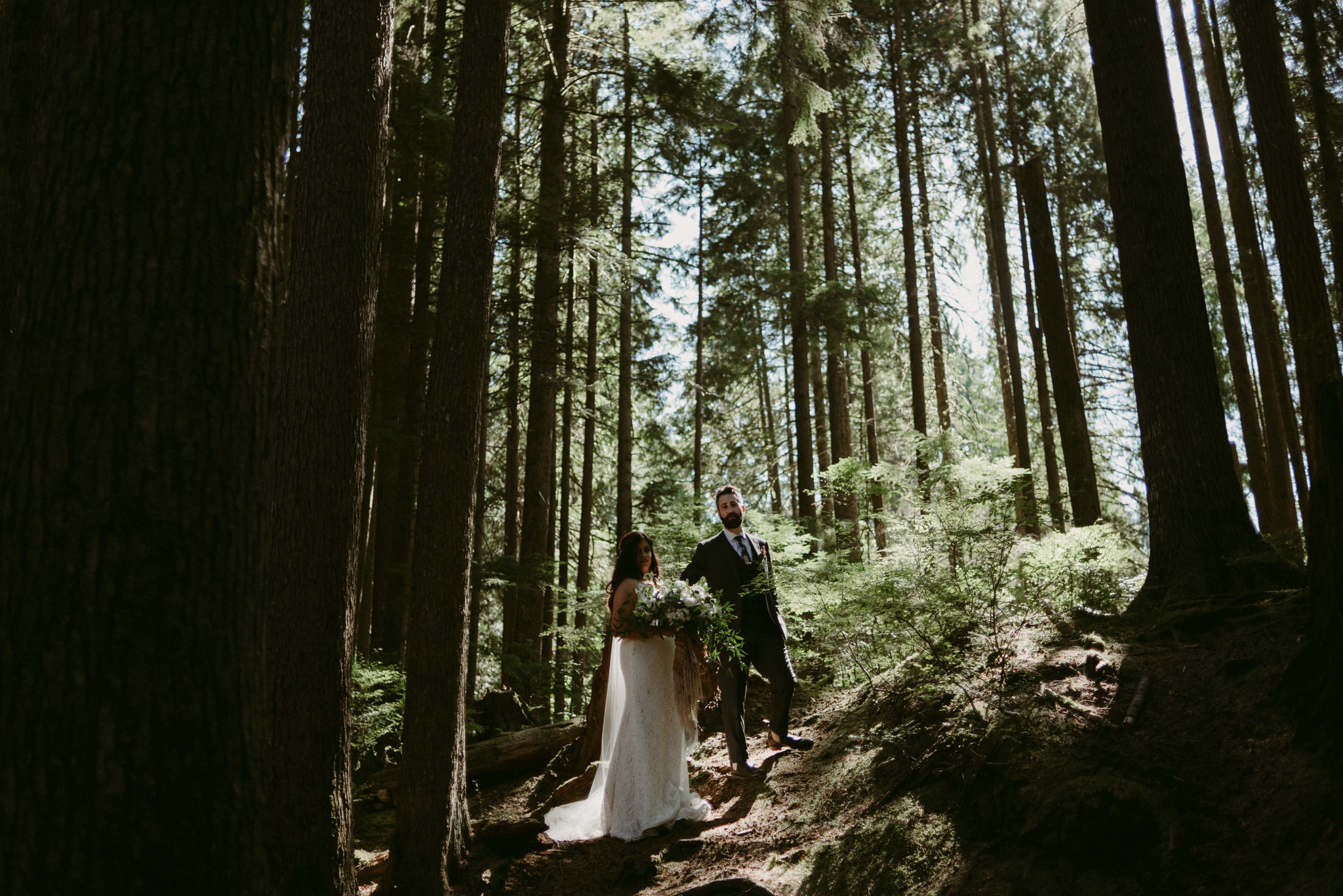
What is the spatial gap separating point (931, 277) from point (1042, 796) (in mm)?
16421

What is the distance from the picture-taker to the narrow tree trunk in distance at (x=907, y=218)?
15852mm

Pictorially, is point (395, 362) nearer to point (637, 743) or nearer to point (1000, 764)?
point (637, 743)

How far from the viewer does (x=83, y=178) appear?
216 cm

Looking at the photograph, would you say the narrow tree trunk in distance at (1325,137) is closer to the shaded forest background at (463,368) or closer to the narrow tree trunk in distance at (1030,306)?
the shaded forest background at (463,368)

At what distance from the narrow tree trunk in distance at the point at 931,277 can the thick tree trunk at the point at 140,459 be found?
682 inches

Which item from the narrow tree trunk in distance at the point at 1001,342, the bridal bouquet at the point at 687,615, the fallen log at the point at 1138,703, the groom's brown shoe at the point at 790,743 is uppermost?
the narrow tree trunk in distance at the point at 1001,342

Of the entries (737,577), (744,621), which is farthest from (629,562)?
(744,621)

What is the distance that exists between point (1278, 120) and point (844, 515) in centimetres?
1008

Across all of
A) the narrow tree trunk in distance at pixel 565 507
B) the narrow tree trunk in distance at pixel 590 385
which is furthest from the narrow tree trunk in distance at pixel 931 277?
the narrow tree trunk in distance at pixel 565 507

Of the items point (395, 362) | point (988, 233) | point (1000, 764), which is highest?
point (988, 233)

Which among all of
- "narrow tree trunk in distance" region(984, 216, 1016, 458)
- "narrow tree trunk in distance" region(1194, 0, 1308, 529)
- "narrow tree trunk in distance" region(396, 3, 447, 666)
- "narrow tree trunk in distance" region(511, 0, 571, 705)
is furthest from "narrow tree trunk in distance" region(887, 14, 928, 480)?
"narrow tree trunk in distance" region(396, 3, 447, 666)

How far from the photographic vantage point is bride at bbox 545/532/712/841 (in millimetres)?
6773

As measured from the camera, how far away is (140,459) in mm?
2100

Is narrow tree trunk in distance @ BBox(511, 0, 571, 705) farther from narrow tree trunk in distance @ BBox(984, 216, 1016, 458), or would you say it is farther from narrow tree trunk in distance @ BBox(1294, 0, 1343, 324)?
narrow tree trunk in distance @ BBox(984, 216, 1016, 458)
